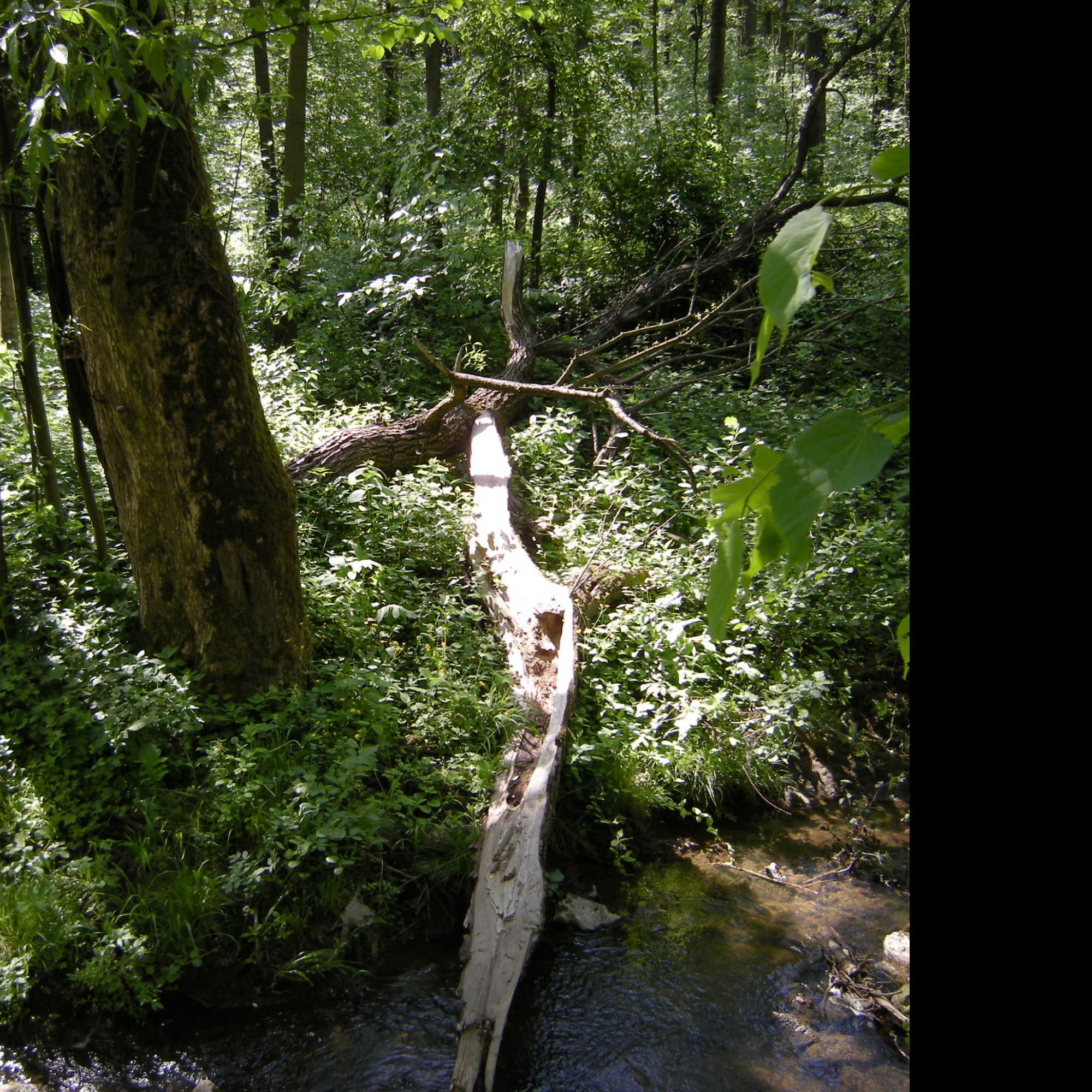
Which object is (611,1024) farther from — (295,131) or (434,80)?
(434,80)

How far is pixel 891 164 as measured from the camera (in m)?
0.59

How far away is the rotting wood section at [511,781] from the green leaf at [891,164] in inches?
132

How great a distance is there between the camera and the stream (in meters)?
3.12

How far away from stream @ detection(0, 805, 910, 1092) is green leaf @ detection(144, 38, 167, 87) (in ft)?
11.5

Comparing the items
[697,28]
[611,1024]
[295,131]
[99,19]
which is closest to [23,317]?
[99,19]

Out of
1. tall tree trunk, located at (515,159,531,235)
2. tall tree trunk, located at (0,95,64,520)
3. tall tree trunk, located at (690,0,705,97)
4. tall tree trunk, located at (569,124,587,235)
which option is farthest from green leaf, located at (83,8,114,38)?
tall tree trunk, located at (690,0,705,97)

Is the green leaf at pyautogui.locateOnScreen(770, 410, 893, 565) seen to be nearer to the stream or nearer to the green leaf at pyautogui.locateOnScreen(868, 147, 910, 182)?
the green leaf at pyautogui.locateOnScreen(868, 147, 910, 182)

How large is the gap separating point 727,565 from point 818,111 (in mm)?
13354

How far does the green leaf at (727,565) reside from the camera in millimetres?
620

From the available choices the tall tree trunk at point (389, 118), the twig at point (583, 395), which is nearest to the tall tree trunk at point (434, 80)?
the tall tree trunk at point (389, 118)

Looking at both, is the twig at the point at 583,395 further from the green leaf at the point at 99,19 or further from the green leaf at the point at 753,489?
the green leaf at the point at 753,489

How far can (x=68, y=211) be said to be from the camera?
13.9ft

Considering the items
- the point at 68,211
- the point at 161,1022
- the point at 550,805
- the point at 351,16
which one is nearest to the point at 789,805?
the point at 550,805
